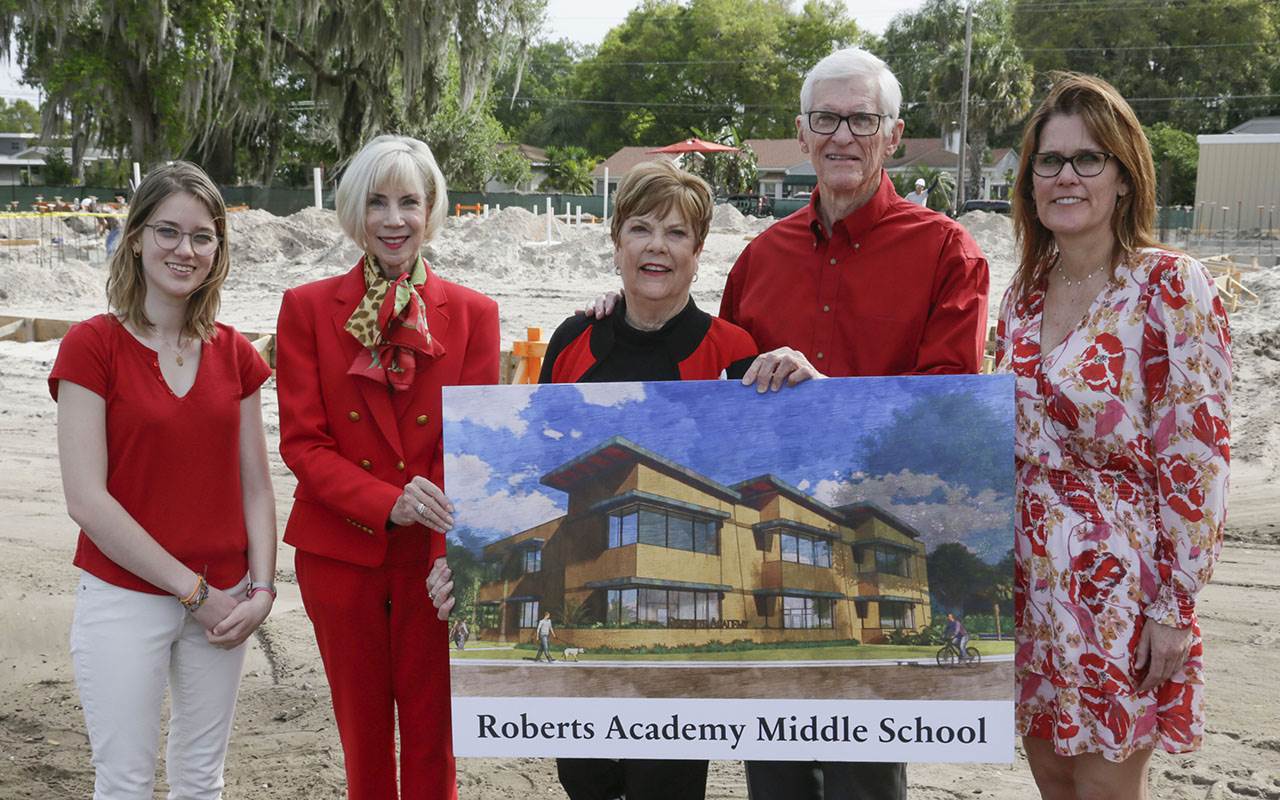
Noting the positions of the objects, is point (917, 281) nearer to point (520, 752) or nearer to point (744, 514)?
point (744, 514)

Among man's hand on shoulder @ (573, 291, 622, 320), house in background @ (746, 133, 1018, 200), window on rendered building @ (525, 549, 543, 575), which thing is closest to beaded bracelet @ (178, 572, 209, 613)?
window on rendered building @ (525, 549, 543, 575)

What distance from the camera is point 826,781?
286cm

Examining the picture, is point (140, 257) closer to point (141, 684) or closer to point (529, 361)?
point (141, 684)

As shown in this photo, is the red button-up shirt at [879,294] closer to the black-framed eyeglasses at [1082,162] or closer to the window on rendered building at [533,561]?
the black-framed eyeglasses at [1082,162]

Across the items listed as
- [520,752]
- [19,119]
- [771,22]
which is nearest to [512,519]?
[520,752]

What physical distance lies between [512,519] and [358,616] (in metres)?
0.58

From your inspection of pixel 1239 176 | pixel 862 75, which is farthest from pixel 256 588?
pixel 1239 176

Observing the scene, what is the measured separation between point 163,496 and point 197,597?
272mm

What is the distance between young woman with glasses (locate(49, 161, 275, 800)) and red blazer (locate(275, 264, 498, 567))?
18cm

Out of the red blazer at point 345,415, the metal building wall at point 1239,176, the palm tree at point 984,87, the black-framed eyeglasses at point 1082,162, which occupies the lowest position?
the red blazer at point 345,415

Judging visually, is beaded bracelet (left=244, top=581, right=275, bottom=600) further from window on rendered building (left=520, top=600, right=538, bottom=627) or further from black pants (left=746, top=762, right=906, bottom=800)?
black pants (left=746, top=762, right=906, bottom=800)

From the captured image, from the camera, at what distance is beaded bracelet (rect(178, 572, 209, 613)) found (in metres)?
2.91

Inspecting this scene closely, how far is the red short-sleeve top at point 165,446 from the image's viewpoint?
2871 millimetres

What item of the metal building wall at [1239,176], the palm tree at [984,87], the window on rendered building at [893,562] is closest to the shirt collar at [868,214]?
the window on rendered building at [893,562]
